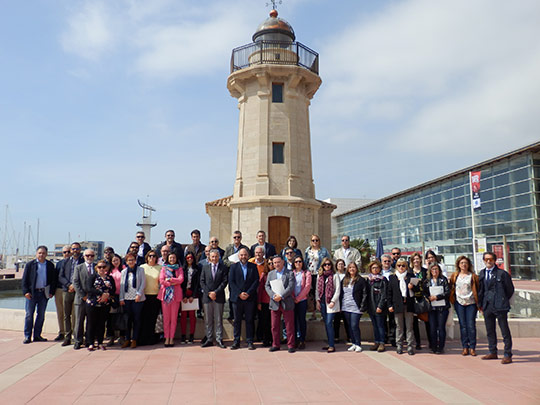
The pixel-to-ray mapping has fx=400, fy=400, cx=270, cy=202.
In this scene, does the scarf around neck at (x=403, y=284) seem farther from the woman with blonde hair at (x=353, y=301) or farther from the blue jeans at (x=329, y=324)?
the blue jeans at (x=329, y=324)

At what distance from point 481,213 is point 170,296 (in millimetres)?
30015

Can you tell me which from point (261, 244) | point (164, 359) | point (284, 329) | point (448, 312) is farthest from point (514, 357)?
point (164, 359)

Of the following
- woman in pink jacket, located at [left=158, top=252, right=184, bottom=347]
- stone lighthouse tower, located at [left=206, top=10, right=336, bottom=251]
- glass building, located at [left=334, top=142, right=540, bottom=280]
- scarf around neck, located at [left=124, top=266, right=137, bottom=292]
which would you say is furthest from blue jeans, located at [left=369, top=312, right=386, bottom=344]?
glass building, located at [left=334, top=142, right=540, bottom=280]

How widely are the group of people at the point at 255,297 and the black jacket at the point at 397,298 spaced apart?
19 mm

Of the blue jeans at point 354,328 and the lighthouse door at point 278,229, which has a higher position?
the lighthouse door at point 278,229

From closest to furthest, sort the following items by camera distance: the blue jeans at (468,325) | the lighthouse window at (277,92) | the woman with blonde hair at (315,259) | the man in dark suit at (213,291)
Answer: the blue jeans at (468,325) < the man in dark suit at (213,291) < the woman with blonde hair at (315,259) < the lighthouse window at (277,92)

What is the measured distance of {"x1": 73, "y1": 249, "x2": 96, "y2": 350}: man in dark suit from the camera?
25.1ft

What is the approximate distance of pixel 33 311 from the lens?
27.3 ft

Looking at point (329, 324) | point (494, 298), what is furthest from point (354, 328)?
point (494, 298)

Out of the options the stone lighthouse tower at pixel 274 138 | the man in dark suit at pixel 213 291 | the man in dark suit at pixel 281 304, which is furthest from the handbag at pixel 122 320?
the stone lighthouse tower at pixel 274 138

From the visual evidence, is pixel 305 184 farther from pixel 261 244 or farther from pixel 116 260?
pixel 116 260

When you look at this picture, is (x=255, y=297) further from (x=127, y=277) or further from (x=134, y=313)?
(x=127, y=277)

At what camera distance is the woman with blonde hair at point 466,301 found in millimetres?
7504

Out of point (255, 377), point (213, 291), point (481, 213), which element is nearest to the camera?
point (255, 377)
